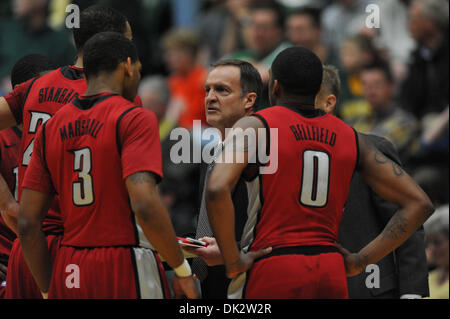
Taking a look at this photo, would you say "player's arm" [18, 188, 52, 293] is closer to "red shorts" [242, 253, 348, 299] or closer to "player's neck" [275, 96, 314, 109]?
"red shorts" [242, 253, 348, 299]

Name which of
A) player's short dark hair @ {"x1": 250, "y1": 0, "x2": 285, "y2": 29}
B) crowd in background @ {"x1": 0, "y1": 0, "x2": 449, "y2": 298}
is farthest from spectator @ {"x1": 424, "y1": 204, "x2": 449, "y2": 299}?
player's short dark hair @ {"x1": 250, "y1": 0, "x2": 285, "y2": 29}

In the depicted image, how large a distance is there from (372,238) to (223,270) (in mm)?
1073

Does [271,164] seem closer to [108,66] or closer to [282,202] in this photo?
[282,202]

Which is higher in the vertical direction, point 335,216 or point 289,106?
point 289,106

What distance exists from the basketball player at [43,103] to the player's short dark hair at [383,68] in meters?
4.57

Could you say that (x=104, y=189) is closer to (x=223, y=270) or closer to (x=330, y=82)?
(x=223, y=270)

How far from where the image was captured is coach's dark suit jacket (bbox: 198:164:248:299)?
4.96 metres

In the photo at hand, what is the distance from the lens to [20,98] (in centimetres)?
469

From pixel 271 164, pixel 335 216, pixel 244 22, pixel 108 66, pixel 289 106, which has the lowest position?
pixel 335 216

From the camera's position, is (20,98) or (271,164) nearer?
(271,164)

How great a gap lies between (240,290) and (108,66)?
144 cm

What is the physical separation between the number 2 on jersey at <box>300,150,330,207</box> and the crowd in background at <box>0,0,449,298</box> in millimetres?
3471

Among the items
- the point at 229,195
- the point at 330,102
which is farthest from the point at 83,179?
the point at 330,102
